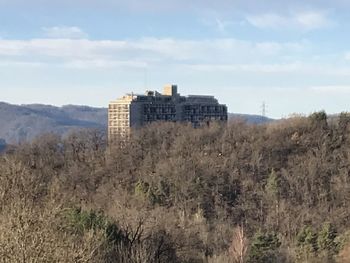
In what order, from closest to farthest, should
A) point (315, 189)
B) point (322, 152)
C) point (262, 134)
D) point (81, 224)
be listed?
point (81, 224) → point (315, 189) → point (322, 152) → point (262, 134)

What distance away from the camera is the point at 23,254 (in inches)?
442

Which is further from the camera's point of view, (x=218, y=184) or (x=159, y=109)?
(x=159, y=109)

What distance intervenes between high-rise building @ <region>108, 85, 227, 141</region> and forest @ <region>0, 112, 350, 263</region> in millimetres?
14592

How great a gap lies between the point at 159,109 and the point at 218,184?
98.3 ft

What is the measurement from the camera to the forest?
36.9 meters

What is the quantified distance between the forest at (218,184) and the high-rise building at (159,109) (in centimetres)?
1459

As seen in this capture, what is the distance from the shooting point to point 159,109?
8575cm

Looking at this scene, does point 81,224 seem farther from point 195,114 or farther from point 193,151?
point 195,114

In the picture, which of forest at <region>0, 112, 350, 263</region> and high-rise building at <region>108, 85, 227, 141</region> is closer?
forest at <region>0, 112, 350, 263</region>

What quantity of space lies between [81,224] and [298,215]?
3252cm

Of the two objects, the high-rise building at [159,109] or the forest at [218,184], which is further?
the high-rise building at [159,109]

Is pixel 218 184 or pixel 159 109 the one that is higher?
pixel 159 109

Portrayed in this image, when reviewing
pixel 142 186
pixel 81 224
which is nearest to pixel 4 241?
pixel 81 224

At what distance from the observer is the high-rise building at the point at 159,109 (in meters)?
85.1
